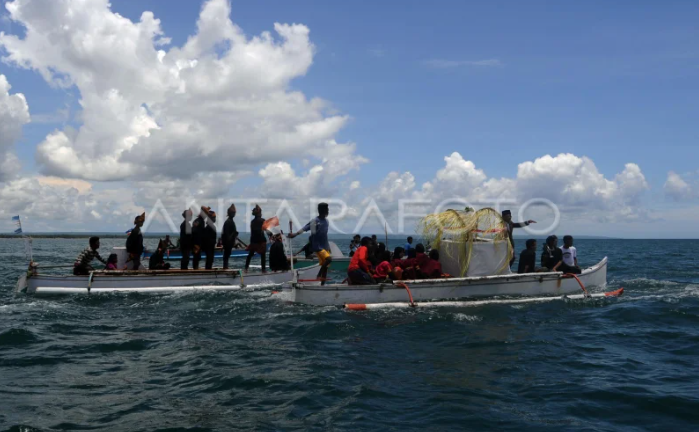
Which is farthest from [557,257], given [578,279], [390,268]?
[390,268]

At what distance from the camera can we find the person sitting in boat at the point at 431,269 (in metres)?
16.0

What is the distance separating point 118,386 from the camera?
8.55 metres

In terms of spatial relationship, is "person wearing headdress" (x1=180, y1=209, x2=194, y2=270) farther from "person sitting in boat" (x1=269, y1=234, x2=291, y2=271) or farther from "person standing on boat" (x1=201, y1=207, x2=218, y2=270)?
"person sitting in boat" (x1=269, y1=234, x2=291, y2=271)

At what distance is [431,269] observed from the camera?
15969 millimetres

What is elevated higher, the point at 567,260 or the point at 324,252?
the point at 324,252

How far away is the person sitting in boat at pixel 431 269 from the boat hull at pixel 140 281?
538 cm

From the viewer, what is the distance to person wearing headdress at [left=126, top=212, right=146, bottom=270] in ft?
63.1

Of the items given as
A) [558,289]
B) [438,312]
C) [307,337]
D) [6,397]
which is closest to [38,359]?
A: [6,397]

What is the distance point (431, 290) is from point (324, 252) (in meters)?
3.67

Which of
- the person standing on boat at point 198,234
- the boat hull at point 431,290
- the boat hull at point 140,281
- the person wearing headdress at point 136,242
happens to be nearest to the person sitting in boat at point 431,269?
the boat hull at point 431,290

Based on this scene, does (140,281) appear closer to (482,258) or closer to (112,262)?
(112,262)

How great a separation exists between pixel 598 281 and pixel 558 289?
279 cm

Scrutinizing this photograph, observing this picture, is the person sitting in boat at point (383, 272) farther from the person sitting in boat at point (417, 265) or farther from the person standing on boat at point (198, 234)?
the person standing on boat at point (198, 234)

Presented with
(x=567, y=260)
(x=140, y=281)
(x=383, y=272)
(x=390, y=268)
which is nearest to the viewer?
(x=383, y=272)
